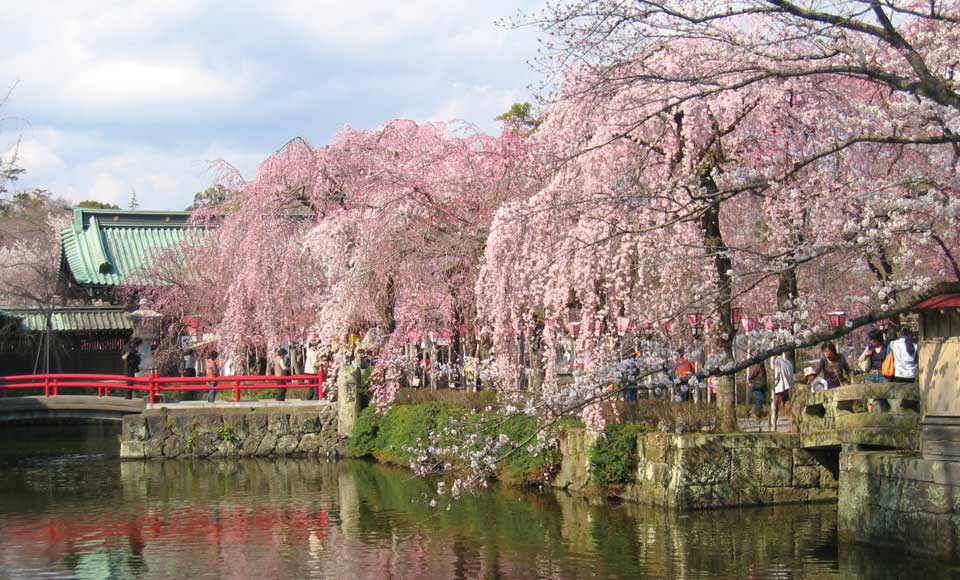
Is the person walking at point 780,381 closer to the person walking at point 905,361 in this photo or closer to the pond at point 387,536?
the pond at point 387,536

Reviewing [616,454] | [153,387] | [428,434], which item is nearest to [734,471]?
[616,454]

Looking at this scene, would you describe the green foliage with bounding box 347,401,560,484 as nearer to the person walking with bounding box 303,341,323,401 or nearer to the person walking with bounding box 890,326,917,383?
the person walking with bounding box 303,341,323,401

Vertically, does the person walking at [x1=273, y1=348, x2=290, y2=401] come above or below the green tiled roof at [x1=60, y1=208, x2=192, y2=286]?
below

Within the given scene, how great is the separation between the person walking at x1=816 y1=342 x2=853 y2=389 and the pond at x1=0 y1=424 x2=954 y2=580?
2.02 m

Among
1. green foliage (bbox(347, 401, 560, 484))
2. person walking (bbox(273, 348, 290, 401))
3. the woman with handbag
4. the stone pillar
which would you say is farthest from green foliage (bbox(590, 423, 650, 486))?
person walking (bbox(273, 348, 290, 401))

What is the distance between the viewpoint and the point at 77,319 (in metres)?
32.9

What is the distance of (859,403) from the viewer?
1320 cm

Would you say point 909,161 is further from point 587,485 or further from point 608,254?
point 587,485

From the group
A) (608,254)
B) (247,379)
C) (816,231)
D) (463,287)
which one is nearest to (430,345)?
(463,287)

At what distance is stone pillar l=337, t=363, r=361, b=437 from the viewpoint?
77.5 ft

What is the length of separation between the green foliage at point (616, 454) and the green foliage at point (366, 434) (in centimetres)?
842

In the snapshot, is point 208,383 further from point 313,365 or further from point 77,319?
point 77,319

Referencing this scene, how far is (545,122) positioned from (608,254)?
286 cm

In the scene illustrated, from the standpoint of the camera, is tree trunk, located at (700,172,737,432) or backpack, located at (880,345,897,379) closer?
tree trunk, located at (700,172,737,432)
